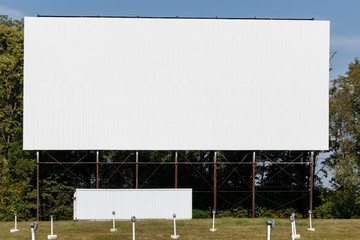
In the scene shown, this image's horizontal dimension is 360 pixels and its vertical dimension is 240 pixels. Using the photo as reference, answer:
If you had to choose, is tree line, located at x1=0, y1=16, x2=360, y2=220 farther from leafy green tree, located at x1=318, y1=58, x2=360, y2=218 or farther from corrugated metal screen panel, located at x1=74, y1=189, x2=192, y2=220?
corrugated metal screen panel, located at x1=74, y1=189, x2=192, y2=220

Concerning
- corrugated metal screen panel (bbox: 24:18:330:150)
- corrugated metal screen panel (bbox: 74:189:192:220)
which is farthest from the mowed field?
corrugated metal screen panel (bbox: 24:18:330:150)

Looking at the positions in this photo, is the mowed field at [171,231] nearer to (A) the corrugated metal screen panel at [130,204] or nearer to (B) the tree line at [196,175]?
(A) the corrugated metal screen panel at [130,204]

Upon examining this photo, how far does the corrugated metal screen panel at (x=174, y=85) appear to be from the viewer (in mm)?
28312

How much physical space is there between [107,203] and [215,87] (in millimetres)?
11080

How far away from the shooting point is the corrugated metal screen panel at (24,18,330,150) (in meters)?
28.3

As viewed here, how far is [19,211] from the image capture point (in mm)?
34938

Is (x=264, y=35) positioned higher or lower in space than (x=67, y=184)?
higher

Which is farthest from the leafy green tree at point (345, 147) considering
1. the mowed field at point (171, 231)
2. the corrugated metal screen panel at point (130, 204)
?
the corrugated metal screen panel at point (130, 204)

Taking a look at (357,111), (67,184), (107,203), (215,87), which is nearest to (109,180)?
(67,184)

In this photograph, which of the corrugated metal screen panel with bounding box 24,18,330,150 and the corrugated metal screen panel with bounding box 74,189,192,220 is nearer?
the corrugated metal screen panel with bounding box 74,189,192,220

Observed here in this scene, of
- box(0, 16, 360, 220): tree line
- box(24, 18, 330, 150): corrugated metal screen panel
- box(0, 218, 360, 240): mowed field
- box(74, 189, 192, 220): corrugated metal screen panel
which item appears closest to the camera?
box(0, 218, 360, 240): mowed field

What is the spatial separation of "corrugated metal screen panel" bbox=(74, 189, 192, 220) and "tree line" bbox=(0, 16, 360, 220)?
688cm

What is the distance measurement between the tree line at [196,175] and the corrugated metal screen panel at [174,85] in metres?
6.51

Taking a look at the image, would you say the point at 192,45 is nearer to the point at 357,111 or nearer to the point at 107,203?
the point at 107,203
